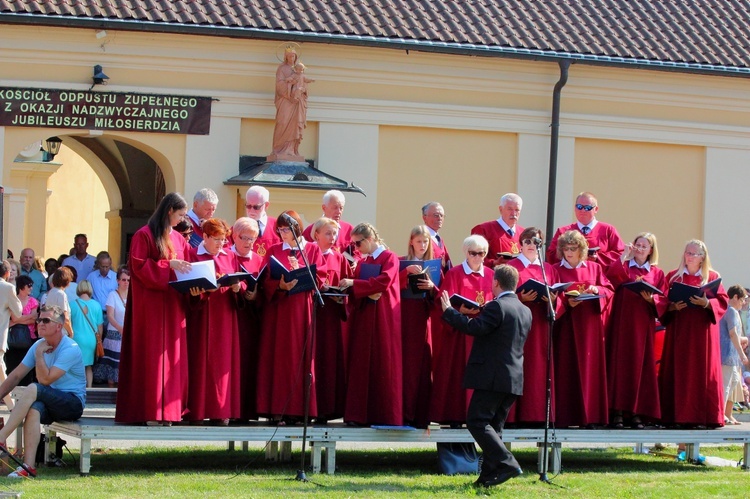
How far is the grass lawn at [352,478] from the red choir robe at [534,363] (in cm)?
55

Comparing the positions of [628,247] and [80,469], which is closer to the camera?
[80,469]

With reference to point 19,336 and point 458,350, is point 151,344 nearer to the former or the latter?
point 458,350

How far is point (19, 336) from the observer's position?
15305 mm

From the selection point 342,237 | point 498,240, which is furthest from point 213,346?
point 498,240

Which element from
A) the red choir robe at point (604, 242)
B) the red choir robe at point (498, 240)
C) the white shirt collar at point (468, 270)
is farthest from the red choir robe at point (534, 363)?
the red choir robe at point (604, 242)

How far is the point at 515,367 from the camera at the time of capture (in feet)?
36.5

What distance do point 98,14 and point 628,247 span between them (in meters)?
8.25

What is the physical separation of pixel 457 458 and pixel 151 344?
289 cm

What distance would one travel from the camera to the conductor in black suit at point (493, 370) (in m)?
11.1

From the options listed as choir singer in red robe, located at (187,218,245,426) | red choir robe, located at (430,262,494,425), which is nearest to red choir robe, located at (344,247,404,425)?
red choir robe, located at (430,262,494,425)

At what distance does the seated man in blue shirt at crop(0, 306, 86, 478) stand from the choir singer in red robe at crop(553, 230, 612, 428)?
429cm

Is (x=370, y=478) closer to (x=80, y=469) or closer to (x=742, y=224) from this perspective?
(x=80, y=469)

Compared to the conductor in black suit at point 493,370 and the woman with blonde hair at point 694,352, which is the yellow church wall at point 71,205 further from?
the conductor in black suit at point 493,370

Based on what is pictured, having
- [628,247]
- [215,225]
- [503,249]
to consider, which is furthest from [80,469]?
[628,247]
